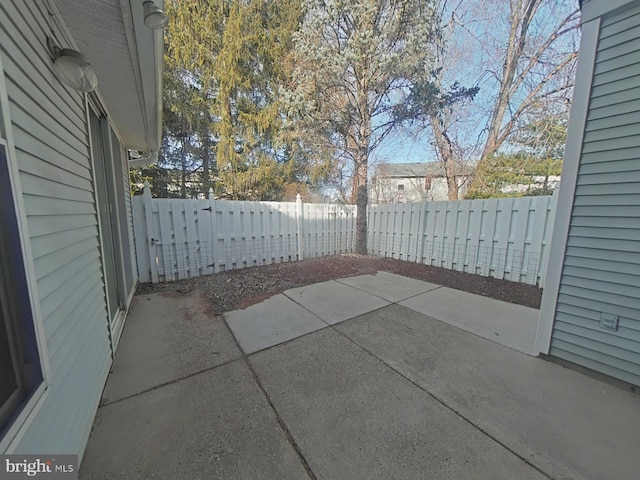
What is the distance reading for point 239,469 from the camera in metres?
1.24

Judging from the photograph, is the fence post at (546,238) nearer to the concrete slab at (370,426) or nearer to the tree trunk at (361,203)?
the concrete slab at (370,426)

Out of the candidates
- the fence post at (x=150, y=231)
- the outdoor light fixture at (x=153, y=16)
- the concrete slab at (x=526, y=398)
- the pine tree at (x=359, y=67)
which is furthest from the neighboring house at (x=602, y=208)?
the fence post at (x=150, y=231)

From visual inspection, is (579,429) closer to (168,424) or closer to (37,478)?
(168,424)

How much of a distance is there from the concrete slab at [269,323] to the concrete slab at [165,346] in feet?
0.41

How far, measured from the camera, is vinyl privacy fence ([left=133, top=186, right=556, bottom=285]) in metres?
3.99

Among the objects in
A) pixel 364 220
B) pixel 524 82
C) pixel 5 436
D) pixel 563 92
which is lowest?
pixel 5 436

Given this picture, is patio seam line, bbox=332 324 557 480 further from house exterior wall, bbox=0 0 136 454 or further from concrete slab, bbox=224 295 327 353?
house exterior wall, bbox=0 0 136 454

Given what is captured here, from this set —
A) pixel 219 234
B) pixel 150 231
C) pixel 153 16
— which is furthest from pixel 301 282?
pixel 153 16

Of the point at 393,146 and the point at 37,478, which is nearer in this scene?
the point at 37,478

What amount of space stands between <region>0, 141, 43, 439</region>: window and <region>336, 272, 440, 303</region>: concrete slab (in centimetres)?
333

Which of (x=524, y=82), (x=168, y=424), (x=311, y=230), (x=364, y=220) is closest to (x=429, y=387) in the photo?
(x=168, y=424)

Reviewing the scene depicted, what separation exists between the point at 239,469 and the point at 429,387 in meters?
1.37

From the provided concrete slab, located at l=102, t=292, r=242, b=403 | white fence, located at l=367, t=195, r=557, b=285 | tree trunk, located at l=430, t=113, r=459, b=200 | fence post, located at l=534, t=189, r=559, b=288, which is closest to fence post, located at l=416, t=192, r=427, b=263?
white fence, located at l=367, t=195, r=557, b=285

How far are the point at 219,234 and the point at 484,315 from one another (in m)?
4.49
